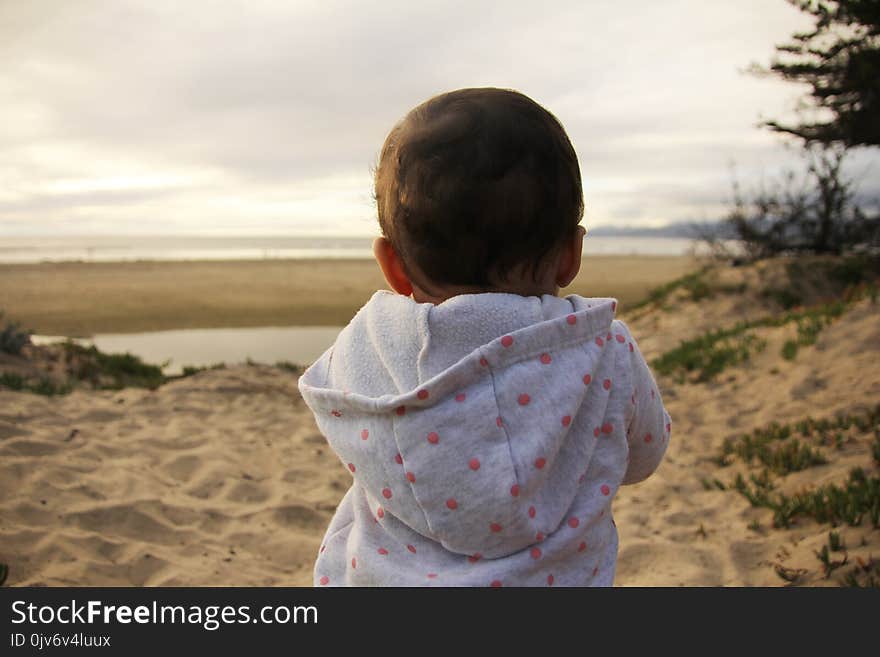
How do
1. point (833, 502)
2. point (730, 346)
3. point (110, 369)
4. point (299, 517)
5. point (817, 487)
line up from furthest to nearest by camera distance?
point (110, 369)
point (730, 346)
point (299, 517)
point (817, 487)
point (833, 502)

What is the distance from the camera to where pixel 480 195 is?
1.53 meters

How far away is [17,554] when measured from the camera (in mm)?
4012

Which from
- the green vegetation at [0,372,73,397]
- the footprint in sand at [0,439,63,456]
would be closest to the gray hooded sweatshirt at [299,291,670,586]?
the footprint in sand at [0,439,63,456]

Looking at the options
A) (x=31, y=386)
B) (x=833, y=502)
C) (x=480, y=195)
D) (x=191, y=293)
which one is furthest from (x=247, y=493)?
(x=191, y=293)

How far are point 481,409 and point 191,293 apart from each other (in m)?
18.1

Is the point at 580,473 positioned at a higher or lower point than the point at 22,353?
higher

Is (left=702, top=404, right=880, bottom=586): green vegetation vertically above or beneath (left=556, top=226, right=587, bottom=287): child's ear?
beneath

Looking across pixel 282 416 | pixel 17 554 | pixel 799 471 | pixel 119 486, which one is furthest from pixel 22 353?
pixel 799 471

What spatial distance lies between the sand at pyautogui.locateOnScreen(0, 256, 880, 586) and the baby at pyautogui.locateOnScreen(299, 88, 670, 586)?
257 centimetres

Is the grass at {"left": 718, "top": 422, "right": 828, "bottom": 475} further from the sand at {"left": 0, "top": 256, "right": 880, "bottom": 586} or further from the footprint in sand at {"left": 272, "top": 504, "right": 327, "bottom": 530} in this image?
the footprint in sand at {"left": 272, "top": 504, "right": 327, "bottom": 530}

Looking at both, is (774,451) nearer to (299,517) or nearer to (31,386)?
(299,517)

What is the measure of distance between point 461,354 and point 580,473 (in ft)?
1.27

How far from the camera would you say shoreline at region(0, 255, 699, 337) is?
47.9ft

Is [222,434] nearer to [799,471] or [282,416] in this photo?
[282,416]
